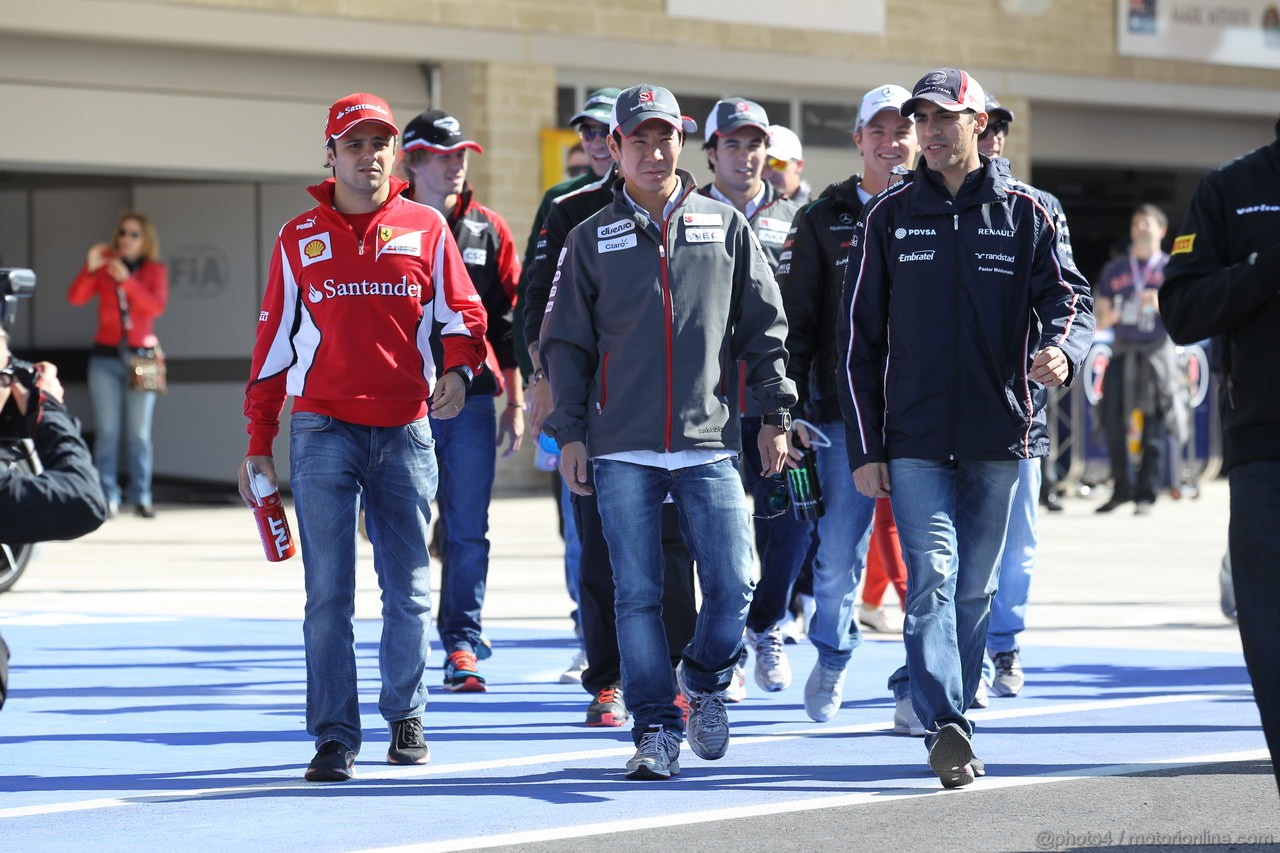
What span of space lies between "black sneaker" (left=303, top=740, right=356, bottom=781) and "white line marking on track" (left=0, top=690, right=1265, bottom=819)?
0.04m

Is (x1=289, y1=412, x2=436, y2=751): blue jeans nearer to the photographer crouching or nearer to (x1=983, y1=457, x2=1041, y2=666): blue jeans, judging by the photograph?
the photographer crouching

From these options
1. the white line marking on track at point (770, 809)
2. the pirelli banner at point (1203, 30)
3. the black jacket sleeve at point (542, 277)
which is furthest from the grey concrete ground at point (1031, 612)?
the pirelli banner at point (1203, 30)

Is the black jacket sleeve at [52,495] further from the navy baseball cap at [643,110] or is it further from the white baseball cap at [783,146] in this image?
the white baseball cap at [783,146]

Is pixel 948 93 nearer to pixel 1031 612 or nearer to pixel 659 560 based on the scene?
pixel 659 560

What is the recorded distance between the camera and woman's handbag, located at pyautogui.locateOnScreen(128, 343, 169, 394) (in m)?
17.3

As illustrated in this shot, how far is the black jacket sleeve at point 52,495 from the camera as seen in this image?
18.1ft

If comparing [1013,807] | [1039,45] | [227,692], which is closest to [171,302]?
[1039,45]

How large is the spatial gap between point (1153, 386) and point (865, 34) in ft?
19.1

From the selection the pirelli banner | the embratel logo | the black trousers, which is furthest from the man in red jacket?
the pirelli banner

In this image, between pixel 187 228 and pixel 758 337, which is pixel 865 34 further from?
pixel 758 337

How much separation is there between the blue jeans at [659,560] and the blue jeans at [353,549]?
1.95 ft

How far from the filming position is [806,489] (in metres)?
7.86

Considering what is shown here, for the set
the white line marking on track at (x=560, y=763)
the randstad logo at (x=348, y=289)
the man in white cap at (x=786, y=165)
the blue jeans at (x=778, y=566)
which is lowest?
the white line marking on track at (x=560, y=763)

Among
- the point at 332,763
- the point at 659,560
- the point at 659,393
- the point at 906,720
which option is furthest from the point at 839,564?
the point at 332,763
